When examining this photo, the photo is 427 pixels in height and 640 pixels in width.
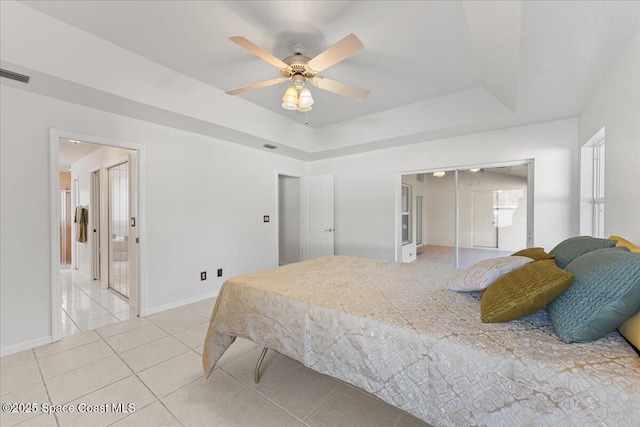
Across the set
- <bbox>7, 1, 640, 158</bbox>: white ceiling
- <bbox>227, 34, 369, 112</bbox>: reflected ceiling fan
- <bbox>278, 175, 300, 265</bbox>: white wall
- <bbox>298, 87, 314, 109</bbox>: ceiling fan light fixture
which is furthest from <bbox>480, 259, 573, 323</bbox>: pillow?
<bbox>278, 175, 300, 265</bbox>: white wall

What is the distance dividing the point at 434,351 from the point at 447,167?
10.9ft

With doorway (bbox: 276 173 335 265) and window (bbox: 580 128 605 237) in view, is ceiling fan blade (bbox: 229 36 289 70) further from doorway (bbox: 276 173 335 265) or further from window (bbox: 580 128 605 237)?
window (bbox: 580 128 605 237)

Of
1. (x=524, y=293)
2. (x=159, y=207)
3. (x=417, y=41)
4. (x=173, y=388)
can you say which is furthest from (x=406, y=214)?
(x=173, y=388)

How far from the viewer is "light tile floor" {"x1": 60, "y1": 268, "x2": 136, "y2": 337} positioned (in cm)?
286

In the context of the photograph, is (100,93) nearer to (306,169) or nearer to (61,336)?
(61,336)

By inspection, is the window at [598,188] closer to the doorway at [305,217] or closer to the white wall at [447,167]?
the white wall at [447,167]

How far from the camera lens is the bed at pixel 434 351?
843 mm

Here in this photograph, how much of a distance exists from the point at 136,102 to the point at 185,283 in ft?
7.25

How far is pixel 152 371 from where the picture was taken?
6.55 feet

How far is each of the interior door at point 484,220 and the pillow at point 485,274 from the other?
2202 mm

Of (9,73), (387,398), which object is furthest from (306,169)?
(387,398)

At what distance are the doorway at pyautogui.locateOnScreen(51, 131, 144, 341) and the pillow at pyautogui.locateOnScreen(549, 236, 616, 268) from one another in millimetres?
3928

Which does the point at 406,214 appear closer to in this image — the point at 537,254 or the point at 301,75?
the point at 537,254

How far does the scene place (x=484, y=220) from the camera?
361cm
